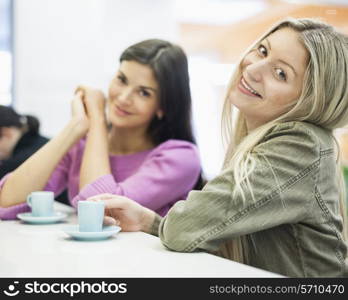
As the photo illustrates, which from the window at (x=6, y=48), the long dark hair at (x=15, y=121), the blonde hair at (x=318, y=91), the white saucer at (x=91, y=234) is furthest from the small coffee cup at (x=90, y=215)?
the window at (x=6, y=48)

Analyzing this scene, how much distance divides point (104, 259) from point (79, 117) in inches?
30.1

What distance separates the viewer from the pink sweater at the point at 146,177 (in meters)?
1.42

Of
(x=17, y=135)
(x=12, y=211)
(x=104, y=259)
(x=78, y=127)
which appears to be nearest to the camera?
(x=104, y=259)

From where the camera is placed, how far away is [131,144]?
1.70 m

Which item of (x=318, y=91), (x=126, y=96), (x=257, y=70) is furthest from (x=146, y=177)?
(x=318, y=91)

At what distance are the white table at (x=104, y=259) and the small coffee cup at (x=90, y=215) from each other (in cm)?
4

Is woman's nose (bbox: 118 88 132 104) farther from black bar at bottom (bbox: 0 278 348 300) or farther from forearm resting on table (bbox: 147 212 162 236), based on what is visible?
black bar at bottom (bbox: 0 278 348 300)

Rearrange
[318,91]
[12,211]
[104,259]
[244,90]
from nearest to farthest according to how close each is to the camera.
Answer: [104,259]
[318,91]
[244,90]
[12,211]

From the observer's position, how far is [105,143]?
61.4 inches

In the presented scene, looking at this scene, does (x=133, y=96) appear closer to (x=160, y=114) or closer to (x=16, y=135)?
(x=160, y=114)

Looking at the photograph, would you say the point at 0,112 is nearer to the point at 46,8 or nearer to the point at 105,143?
the point at 105,143

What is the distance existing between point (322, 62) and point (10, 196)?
0.90 m

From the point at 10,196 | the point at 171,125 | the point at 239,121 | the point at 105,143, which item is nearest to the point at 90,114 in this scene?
the point at 105,143

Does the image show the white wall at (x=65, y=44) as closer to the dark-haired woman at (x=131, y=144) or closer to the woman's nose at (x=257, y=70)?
the dark-haired woman at (x=131, y=144)
